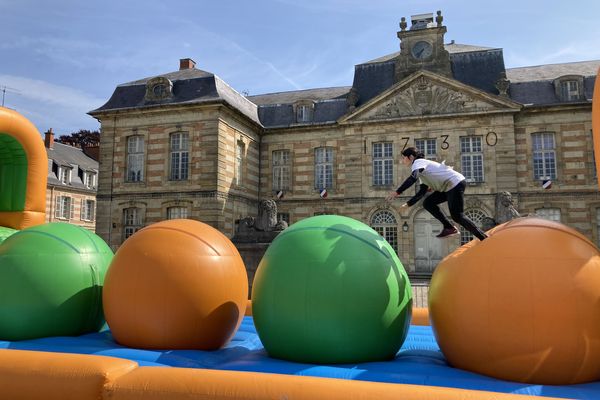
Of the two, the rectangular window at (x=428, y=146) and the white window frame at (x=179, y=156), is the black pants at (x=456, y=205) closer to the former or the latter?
the rectangular window at (x=428, y=146)

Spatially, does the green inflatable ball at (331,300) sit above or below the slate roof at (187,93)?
below

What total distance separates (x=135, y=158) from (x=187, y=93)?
454 centimetres

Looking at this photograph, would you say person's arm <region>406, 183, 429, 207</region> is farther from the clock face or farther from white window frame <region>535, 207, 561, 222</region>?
the clock face

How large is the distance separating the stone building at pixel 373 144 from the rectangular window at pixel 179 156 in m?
0.07

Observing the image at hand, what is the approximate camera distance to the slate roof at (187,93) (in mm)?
24219

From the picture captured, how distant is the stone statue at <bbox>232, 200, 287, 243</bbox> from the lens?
1555cm

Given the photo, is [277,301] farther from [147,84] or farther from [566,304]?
[147,84]

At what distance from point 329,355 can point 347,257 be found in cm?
109

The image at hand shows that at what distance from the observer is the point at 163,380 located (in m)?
4.27

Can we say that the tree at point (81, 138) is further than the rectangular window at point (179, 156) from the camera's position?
Yes

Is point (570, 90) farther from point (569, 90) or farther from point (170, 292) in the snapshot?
point (170, 292)

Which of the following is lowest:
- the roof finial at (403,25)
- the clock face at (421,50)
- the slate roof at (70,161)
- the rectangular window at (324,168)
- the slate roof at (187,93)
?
the rectangular window at (324,168)

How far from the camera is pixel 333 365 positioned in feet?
16.8

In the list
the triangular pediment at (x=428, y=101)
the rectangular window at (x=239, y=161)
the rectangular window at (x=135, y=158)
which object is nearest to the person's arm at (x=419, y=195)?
the triangular pediment at (x=428, y=101)
